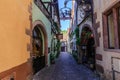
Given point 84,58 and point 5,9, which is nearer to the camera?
point 5,9

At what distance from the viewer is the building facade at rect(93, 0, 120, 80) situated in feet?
20.8

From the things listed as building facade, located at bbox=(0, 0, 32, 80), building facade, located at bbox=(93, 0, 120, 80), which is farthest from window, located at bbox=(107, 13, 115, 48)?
building facade, located at bbox=(0, 0, 32, 80)

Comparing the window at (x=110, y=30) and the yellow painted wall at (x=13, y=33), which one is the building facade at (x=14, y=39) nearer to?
the yellow painted wall at (x=13, y=33)

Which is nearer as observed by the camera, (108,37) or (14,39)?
(14,39)

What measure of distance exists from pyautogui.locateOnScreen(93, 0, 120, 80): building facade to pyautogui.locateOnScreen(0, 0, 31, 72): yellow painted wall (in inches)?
110

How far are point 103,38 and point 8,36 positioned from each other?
431 cm

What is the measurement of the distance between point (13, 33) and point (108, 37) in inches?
157

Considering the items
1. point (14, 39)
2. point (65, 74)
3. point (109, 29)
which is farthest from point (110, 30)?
point (14, 39)

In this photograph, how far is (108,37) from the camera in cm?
732

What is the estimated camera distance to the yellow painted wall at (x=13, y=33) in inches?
152

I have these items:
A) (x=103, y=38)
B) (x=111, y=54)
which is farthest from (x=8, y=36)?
(x=103, y=38)

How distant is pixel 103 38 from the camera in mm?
7508

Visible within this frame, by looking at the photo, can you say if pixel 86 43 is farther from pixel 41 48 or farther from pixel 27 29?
pixel 27 29

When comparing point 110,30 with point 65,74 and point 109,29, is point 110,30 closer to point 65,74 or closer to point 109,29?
point 109,29
